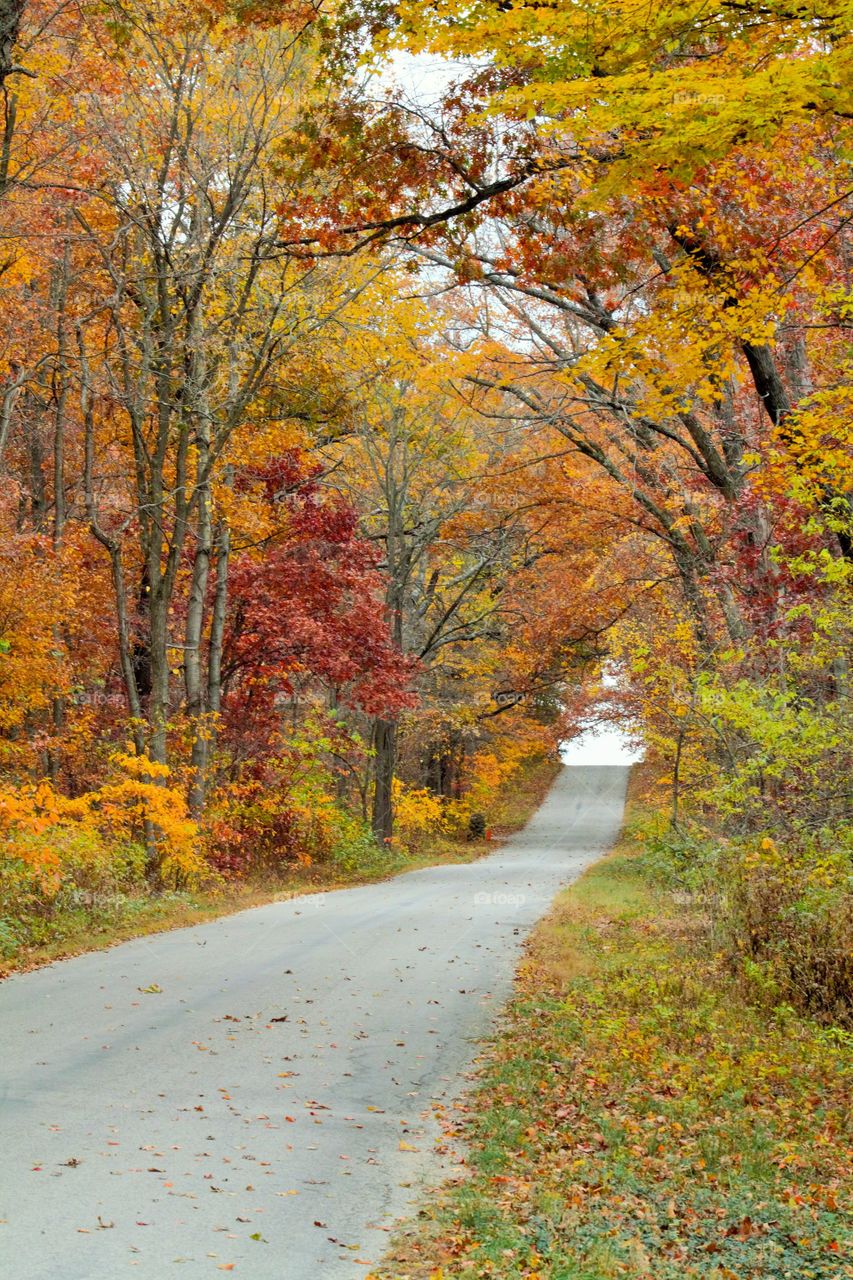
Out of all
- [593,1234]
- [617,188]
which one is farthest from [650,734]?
[593,1234]

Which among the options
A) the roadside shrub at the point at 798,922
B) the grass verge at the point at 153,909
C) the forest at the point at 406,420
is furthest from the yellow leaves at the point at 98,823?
the roadside shrub at the point at 798,922

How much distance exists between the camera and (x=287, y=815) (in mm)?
22359

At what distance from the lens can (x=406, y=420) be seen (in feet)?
86.0

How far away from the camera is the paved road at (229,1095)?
15.4 feet

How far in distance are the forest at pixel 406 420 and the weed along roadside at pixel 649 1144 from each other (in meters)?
1.19

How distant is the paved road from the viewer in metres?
4.69

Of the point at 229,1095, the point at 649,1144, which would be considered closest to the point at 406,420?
the point at 229,1095

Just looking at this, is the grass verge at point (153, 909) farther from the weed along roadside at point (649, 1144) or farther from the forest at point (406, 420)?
the weed along roadside at point (649, 1144)

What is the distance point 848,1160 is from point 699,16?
6229mm

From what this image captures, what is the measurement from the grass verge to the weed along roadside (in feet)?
15.6

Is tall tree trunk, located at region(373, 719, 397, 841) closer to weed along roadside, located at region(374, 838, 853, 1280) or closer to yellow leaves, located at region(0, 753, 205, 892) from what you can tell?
yellow leaves, located at region(0, 753, 205, 892)

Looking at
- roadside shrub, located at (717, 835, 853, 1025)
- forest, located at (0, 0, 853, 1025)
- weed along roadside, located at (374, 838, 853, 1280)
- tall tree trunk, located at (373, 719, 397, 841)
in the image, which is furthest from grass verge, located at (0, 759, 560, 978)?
roadside shrub, located at (717, 835, 853, 1025)

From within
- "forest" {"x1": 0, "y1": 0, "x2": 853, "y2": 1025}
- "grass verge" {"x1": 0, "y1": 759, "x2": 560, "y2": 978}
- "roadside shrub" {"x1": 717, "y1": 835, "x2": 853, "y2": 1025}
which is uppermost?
"forest" {"x1": 0, "y1": 0, "x2": 853, "y2": 1025}

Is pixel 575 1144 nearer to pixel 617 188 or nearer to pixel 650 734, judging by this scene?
pixel 617 188
